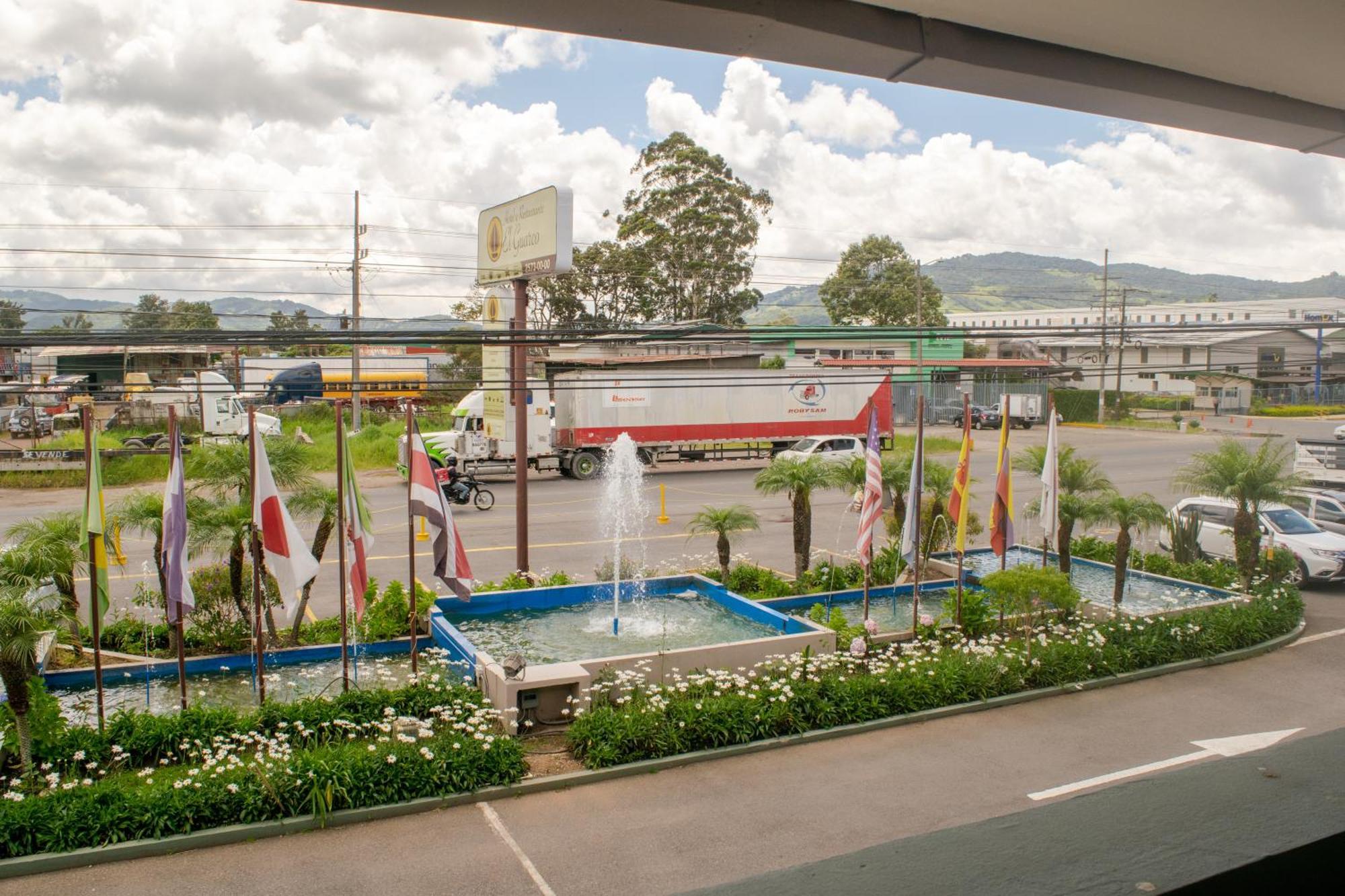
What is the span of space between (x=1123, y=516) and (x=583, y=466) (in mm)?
21793

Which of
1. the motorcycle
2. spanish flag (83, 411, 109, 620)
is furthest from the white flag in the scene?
the motorcycle

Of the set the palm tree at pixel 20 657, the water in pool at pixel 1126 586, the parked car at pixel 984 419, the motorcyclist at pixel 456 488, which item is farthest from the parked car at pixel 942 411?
the palm tree at pixel 20 657

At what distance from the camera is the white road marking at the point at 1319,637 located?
17031mm

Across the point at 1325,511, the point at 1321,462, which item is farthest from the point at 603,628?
the point at 1321,462

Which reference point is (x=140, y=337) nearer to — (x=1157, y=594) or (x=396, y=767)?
(x=396, y=767)

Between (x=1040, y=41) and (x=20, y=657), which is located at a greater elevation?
(x=1040, y=41)

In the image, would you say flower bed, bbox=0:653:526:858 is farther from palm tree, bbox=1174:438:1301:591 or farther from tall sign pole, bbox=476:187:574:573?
palm tree, bbox=1174:438:1301:591

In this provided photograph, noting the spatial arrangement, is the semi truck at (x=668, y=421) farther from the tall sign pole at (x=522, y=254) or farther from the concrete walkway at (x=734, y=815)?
the concrete walkway at (x=734, y=815)

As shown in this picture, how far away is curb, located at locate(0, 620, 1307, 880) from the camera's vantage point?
915 centimetres

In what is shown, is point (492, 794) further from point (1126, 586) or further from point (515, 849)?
point (1126, 586)

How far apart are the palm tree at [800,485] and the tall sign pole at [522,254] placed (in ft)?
15.1

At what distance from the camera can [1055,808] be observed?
87.7 inches

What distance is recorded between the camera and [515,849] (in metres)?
9.64

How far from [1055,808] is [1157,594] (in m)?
19.2
